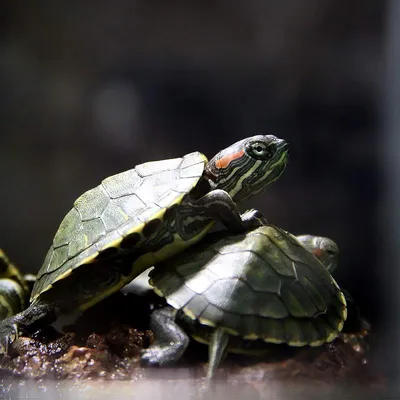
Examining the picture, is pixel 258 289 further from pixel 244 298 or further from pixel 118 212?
pixel 118 212

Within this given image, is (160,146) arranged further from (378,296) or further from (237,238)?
(378,296)

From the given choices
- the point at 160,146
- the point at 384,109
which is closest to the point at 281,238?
the point at 384,109

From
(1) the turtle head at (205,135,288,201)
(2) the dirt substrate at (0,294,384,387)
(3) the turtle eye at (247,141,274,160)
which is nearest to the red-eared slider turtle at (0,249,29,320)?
(2) the dirt substrate at (0,294,384,387)

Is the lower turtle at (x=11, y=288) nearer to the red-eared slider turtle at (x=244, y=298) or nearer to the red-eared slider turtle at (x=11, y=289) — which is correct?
the red-eared slider turtle at (x=11, y=289)

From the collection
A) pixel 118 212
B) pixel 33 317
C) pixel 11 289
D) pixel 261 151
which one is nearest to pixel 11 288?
pixel 11 289

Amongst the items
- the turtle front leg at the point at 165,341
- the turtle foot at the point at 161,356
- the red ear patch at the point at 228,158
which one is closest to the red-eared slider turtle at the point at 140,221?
the red ear patch at the point at 228,158

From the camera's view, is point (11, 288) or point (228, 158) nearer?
point (228, 158)
